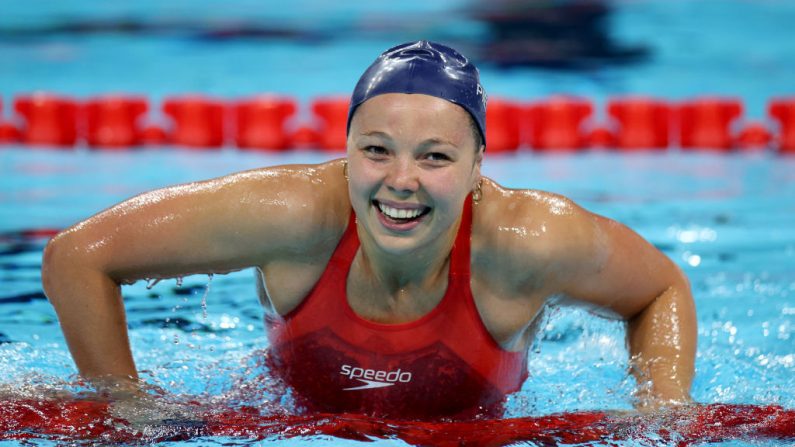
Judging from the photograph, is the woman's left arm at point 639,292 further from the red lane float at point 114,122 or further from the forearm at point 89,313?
the red lane float at point 114,122

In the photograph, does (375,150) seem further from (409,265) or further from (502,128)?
(502,128)

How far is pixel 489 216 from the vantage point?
2.80 m

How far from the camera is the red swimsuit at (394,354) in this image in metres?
2.81

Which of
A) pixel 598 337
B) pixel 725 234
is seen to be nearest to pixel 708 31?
pixel 725 234

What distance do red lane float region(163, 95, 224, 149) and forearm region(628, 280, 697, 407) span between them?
704cm

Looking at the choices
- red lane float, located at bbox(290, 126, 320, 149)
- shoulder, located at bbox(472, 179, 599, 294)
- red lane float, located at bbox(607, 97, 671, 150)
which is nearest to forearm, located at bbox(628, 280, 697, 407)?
shoulder, located at bbox(472, 179, 599, 294)

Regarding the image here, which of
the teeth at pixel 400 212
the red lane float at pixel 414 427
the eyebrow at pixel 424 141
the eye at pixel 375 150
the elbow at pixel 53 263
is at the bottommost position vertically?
the red lane float at pixel 414 427

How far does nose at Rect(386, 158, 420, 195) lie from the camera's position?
7.89 ft

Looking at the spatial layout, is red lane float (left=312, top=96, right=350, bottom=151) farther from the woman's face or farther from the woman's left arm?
the woman's face

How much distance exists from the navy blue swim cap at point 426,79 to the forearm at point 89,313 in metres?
0.86

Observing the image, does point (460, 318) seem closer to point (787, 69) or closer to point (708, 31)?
point (787, 69)

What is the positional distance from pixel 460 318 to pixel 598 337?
1209 mm

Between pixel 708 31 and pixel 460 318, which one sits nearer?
pixel 460 318

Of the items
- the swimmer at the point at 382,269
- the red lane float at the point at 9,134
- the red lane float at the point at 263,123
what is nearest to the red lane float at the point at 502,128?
the red lane float at the point at 263,123
